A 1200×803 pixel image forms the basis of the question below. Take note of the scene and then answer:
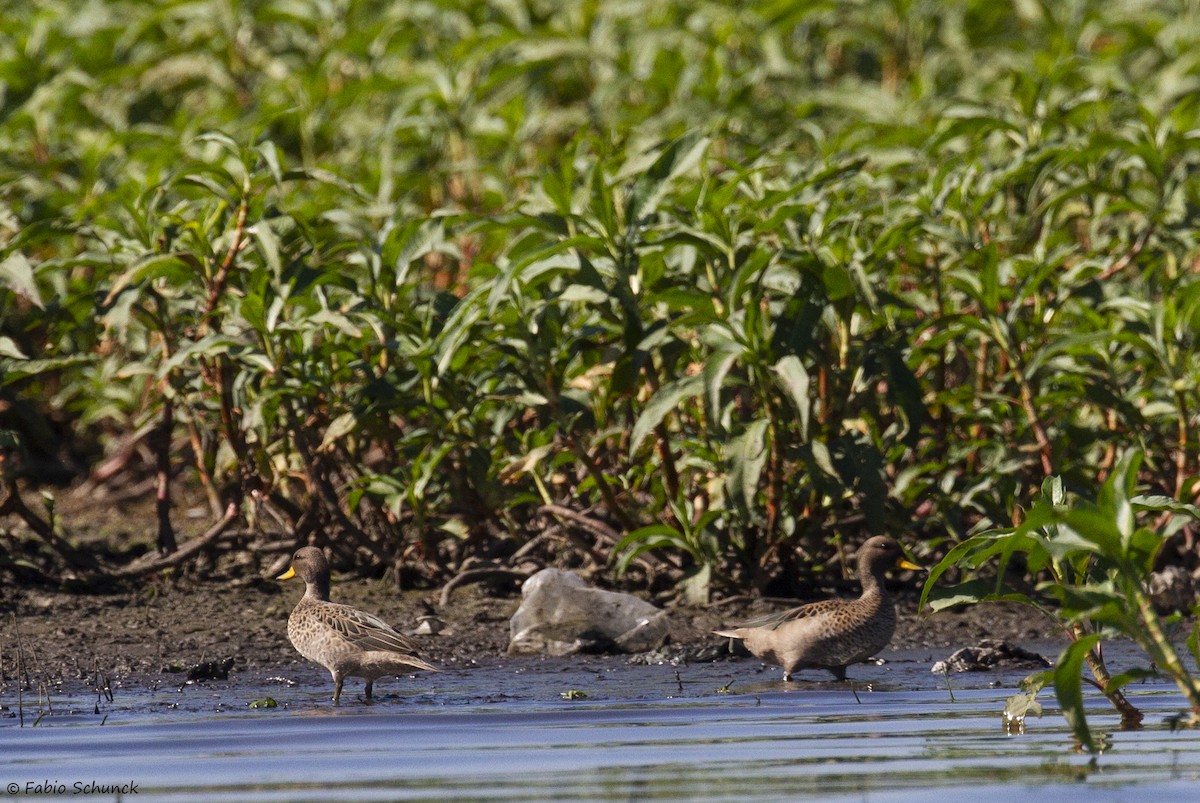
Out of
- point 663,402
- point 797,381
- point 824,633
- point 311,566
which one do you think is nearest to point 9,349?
point 311,566

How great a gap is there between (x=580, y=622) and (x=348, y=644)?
1.14 metres

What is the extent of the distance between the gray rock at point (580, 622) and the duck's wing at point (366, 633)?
0.66m

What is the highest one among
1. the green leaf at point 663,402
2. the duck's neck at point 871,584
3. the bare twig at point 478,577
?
the green leaf at point 663,402

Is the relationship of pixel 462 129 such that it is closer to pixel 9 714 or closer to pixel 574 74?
pixel 574 74

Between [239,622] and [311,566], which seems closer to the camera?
[311,566]

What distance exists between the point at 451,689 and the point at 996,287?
9.00 feet

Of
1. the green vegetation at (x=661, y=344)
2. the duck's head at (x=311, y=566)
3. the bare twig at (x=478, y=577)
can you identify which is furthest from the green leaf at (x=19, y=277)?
the bare twig at (x=478, y=577)

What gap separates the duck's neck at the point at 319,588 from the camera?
6895 millimetres

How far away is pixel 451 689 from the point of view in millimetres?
6125

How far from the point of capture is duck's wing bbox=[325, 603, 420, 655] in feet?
19.7

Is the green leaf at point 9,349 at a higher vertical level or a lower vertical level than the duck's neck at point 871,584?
higher

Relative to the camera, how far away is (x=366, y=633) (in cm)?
607

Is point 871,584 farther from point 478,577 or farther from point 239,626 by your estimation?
point 239,626

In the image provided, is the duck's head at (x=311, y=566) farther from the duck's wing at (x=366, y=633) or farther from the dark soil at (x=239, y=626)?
the duck's wing at (x=366, y=633)
